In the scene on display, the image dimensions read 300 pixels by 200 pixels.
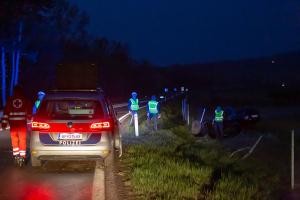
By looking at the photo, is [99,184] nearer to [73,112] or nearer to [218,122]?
[73,112]

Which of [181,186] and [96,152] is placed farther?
[96,152]

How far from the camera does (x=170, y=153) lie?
15.0 meters

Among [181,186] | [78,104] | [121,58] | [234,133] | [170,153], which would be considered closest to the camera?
[181,186]

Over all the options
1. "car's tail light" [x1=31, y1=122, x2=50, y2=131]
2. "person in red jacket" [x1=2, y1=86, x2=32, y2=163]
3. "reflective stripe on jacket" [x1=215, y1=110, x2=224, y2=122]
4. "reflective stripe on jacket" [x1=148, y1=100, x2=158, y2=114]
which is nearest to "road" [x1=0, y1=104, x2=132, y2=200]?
"person in red jacket" [x1=2, y1=86, x2=32, y2=163]

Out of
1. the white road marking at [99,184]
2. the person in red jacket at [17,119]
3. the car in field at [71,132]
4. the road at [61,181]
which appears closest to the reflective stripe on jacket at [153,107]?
the road at [61,181]

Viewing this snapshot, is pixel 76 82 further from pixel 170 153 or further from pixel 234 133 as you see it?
pixel 170 153

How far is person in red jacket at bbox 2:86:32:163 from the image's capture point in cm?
1255

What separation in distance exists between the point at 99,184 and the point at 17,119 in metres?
3.30

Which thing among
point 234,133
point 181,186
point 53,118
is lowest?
point 234,133

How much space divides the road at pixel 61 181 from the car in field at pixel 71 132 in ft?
1.27

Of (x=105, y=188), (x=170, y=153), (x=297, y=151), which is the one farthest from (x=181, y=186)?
(x=297, y=151)

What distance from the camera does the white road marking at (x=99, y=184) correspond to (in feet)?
29.7

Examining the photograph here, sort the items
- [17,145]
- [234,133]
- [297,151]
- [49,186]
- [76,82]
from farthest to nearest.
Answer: [234,133] → [76,82] → [297,151] → [17,145] → [49,186]

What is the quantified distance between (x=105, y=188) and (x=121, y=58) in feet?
332
